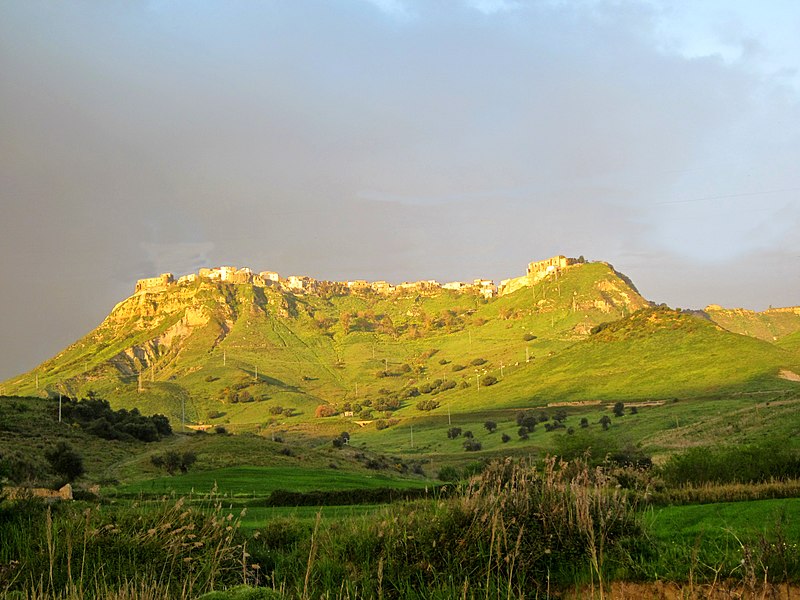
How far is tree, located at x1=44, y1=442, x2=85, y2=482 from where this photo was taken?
43938 mm

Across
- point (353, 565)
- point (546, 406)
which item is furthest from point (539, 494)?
point (546, 406)

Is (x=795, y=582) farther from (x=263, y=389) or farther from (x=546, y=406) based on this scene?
(x=263, y=389)

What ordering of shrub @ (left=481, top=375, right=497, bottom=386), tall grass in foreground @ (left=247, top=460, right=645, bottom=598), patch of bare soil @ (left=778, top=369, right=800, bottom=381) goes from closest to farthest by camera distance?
tall grass in foreground @ (left=247, top=460, right=645, bottom=598) → patch of bare soil @ (left=778, top=369, right=800, bottom=381) → shrub @ (left=481, top=375, right=497, bottom=386)

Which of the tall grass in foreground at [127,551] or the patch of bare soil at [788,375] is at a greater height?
the patch of bare soil at [788,375]

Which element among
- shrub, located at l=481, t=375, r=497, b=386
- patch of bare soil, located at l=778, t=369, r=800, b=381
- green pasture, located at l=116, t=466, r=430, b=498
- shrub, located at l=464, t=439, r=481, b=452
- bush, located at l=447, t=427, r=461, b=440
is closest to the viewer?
green pasture, located at l=116, t=466, r=430, b=498

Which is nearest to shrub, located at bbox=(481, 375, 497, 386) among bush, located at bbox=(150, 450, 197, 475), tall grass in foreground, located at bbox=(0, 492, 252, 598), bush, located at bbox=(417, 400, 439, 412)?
bush, located at bbox=(417, 400, 439, 412)

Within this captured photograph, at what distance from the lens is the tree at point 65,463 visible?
4394 cm

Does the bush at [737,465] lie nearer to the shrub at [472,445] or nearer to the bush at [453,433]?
the shrub at [472,445]

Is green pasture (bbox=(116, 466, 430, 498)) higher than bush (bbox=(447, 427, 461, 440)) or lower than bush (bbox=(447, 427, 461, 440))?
higher

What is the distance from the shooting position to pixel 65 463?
1751 inches

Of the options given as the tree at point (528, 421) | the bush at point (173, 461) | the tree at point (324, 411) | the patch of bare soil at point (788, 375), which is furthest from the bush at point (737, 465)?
the tree at point (324, 411)

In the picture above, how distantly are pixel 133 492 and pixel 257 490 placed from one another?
780 cm

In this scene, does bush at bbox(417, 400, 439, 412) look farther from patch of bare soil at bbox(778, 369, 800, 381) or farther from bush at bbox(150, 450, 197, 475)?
bush at bbox(150, 450, 197, 475)

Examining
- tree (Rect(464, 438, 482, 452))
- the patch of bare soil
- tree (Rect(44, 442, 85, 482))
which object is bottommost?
tree (Rect(464, 438, 482, 452))
